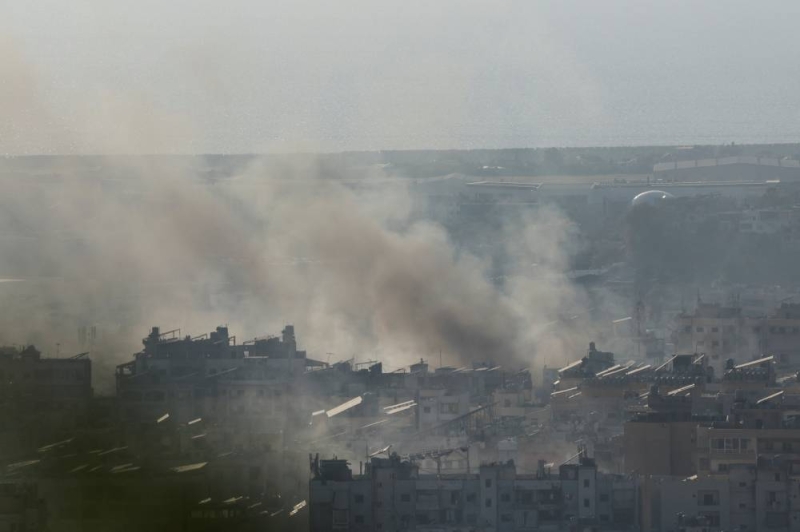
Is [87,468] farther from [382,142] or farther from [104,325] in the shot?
[382,142]

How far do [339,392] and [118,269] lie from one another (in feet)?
53.4

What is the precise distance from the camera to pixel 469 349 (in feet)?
133

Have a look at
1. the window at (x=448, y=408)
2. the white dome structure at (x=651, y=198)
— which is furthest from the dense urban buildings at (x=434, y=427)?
the white dome structure at (x=651, y=198)

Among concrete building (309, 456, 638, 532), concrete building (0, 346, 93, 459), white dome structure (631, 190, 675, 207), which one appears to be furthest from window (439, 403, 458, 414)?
white dome structure (631, 190, 675, 207)

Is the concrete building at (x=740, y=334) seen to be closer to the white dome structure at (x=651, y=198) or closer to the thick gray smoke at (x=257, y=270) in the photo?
the thick gray smoke at (x=257, y=270)

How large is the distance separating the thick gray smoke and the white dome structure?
159 centimetres

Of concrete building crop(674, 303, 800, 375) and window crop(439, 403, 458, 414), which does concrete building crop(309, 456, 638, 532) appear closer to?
window crop(439, 403, 458, 414)

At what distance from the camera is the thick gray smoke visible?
41.9m

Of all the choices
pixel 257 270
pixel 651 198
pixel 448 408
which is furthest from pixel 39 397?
pixel 651 198

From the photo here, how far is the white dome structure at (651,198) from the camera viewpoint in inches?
2422

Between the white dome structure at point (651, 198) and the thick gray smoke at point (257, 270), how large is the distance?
62.4 inches

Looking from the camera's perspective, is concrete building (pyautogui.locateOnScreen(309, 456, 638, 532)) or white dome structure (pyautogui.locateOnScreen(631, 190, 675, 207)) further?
white dome structure (pyautogui.locateOnScreen(631, 190, 675, 207))

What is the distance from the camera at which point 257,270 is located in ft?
167

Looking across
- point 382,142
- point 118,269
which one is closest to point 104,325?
point 118,269
